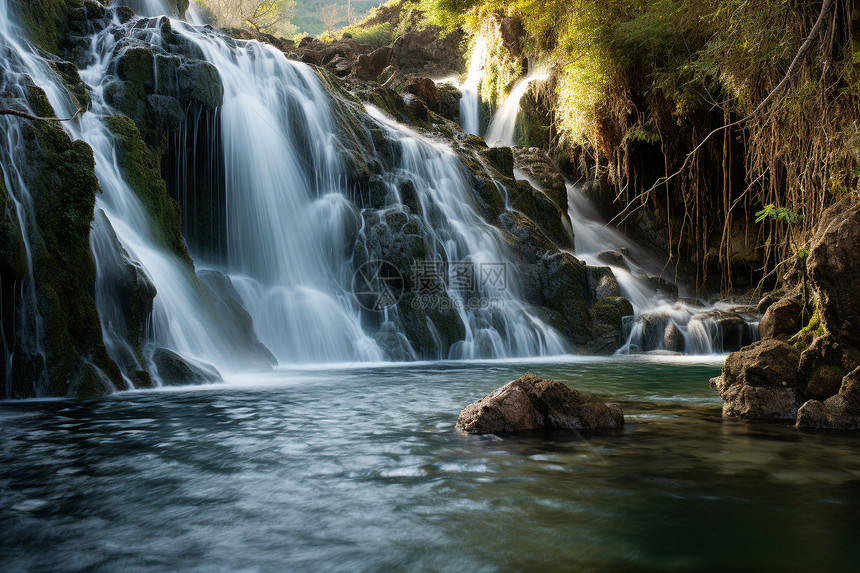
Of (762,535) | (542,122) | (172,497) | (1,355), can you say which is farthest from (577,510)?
(542,122)

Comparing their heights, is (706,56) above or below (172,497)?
above

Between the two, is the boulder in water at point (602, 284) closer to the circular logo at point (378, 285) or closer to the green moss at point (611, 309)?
the green moss at point (611, 309)

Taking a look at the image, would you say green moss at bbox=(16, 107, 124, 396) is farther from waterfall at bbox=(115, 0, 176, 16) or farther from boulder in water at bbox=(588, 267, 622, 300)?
waterfall at bbox=(115, 0, 176, 16)

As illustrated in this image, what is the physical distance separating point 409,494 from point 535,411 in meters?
1.76

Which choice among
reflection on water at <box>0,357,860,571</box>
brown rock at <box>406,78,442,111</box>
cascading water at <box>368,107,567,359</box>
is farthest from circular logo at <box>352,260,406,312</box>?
brown rock at <box>406,78,442,111</box>

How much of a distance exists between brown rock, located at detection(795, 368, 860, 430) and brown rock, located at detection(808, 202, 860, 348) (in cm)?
35

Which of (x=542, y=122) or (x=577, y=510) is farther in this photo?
(x=542, y=122)

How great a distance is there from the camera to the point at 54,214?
262 inches

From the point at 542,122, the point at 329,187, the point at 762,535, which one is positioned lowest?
the point at 762,535

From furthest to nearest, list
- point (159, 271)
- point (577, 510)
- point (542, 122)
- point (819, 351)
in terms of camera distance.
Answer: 1. point (542, 122)
2. point (159, 271)
3. point (819, 351)
4. point (577, 510)

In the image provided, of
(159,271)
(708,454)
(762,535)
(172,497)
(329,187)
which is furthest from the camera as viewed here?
(329,187)

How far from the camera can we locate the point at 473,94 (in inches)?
874

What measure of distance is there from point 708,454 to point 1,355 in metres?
6.39

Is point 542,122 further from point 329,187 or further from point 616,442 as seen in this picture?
point 616,442
